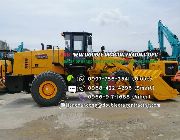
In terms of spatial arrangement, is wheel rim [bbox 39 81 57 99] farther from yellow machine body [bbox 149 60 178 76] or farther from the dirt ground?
yellow machine body [bbox 149 60 178 76]

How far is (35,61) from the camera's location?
12312 millimetres

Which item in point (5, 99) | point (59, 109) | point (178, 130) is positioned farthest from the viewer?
point (5, 99)

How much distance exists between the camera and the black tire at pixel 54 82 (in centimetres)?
1141

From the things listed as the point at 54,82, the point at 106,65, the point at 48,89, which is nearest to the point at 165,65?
the point at 106,65

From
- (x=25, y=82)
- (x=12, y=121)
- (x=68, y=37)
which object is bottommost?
(x=12, y=121)

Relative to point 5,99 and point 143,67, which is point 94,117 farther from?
point 143,67

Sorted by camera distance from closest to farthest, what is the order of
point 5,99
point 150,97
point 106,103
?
1. point 106,103
2. point 150,97
3. point 5,99

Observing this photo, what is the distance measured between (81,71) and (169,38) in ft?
45.0

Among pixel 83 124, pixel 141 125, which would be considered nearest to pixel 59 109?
pixel 83 124

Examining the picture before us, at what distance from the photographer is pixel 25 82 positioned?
12508 mm

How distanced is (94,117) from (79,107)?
5.95ft

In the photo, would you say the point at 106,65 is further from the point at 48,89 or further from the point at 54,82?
the point at 48,89

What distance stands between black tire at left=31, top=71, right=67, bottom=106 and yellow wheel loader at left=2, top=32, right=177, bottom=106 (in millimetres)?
305

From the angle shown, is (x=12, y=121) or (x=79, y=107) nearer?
(x=12, y=121)
